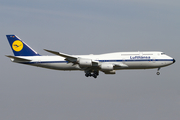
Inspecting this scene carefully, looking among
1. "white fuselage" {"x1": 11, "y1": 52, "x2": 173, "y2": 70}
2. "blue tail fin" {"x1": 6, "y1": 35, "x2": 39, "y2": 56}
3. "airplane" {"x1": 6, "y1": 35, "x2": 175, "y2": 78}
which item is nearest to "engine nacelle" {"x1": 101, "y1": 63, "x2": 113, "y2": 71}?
"airplane" {"x1": 6, "y1": 35, "x2": 175, "y2": 78}

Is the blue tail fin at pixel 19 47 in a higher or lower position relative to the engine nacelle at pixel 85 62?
higher

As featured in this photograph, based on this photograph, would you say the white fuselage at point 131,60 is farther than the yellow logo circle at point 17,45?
No

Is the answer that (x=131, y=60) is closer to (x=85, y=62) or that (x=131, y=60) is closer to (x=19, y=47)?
(x=85, y=62)

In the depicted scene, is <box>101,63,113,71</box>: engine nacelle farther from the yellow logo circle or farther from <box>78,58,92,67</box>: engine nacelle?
the yellow logo circle

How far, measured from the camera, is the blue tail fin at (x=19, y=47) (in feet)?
178

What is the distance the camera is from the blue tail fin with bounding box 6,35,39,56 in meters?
54.4

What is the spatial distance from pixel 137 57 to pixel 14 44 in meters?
24.3

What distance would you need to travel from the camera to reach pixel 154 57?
48844 millimetres

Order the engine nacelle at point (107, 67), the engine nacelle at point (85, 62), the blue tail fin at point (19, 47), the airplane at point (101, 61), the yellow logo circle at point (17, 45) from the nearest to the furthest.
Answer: the engine nacelle at point (85, 62), the engine nacelle at point (107, 67), the airplane at point (101, 61), the blue tail fin at point (19, 47), the yellow logo circle at point (17, 45)

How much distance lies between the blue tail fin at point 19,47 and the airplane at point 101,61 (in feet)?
4.46

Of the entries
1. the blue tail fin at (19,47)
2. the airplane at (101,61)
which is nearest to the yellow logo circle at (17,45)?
the blue tail fin at (19,47)

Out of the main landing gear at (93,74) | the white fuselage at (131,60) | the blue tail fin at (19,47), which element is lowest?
the main landing gear at (93,74)

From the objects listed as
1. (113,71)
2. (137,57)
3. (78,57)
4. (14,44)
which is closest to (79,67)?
(78,57)

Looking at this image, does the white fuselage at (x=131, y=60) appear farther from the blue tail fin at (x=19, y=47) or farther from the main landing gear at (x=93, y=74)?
the blue tail fin at (x=19, y=47)
